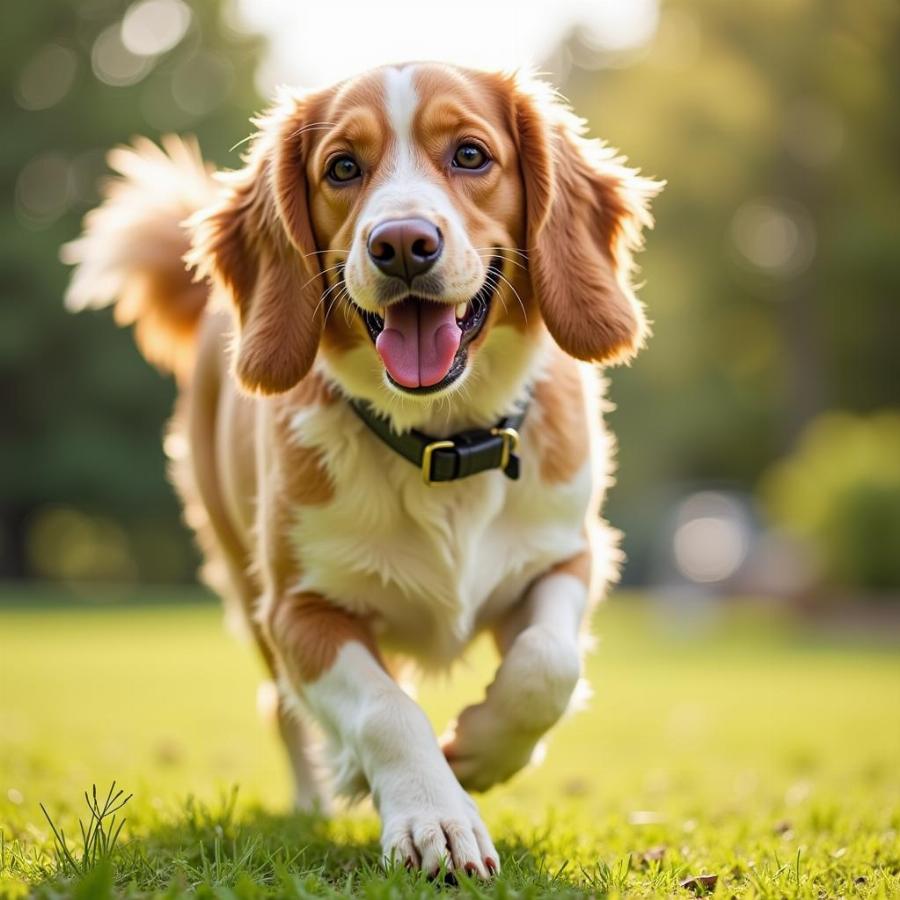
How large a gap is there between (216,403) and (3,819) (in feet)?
6.52

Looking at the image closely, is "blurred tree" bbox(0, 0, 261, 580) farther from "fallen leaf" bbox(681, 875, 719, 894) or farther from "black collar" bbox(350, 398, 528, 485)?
"fallen leaf" bbox(681, 875, 719, 894)

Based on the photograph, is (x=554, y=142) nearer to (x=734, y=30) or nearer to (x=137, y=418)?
(x=137, y=418)

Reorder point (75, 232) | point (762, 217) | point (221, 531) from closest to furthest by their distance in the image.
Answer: point (221, 531) < point (75, 232) < point (762, 217)

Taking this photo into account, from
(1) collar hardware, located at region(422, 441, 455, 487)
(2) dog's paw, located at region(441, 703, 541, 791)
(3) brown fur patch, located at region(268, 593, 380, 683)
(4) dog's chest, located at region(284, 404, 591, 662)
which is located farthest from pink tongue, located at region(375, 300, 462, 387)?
(2) dog's paw, located at region(441, 703, 541, 791)

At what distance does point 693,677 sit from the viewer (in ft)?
37.3

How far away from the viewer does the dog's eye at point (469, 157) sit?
3629 mm

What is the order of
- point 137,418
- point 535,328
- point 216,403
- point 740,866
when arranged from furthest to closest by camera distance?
point 137,418, point 216,403, point 535,328, point 740,866

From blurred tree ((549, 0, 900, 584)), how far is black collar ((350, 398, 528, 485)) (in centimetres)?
2210

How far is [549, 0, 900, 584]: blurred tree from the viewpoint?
25.5 metres

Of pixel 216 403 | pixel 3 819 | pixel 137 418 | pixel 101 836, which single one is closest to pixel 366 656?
pixel 101 836

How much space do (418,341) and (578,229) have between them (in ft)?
2.37

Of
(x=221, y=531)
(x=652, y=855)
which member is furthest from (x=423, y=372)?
(x=221, y=531)

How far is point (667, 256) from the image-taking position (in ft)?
91.2

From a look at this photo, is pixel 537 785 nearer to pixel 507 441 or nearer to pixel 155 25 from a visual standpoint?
pixel 507 441
